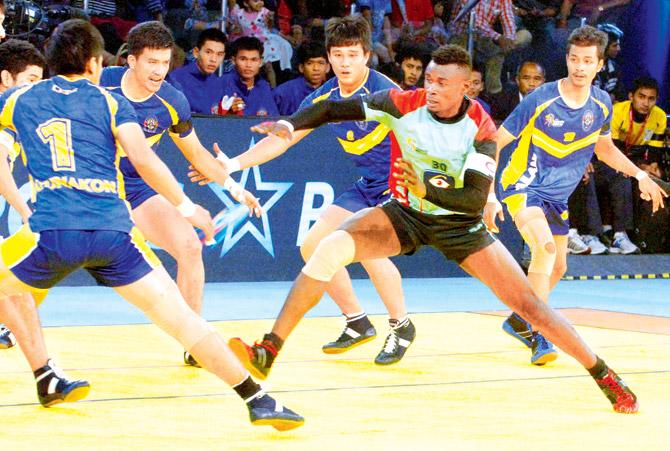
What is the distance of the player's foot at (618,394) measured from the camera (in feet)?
19.4

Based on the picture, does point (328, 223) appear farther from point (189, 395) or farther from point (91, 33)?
point (91, 33)

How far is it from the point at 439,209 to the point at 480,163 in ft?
1.22

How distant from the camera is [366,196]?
7969 mm

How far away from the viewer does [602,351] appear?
8.11 meters

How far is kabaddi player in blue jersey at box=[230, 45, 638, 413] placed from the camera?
6.02m

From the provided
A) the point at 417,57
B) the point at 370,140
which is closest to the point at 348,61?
the point at 370,140

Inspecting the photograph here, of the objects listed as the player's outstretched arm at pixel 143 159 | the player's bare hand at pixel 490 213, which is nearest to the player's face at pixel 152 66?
the player's outstretched arm at pixel 143 159

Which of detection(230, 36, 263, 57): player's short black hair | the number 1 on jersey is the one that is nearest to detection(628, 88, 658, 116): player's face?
detection(230, 36, 263, 57): player's short black hair

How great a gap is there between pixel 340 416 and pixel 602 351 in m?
3.06

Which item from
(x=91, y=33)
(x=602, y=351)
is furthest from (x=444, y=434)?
(x=602, y=351)

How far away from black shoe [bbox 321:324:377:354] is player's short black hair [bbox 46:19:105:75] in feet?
10.2

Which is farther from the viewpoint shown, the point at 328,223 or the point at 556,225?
the point at 556,225

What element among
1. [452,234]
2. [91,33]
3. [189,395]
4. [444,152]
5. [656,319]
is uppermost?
[91,33]

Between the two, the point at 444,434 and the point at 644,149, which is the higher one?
the point at 444,434
